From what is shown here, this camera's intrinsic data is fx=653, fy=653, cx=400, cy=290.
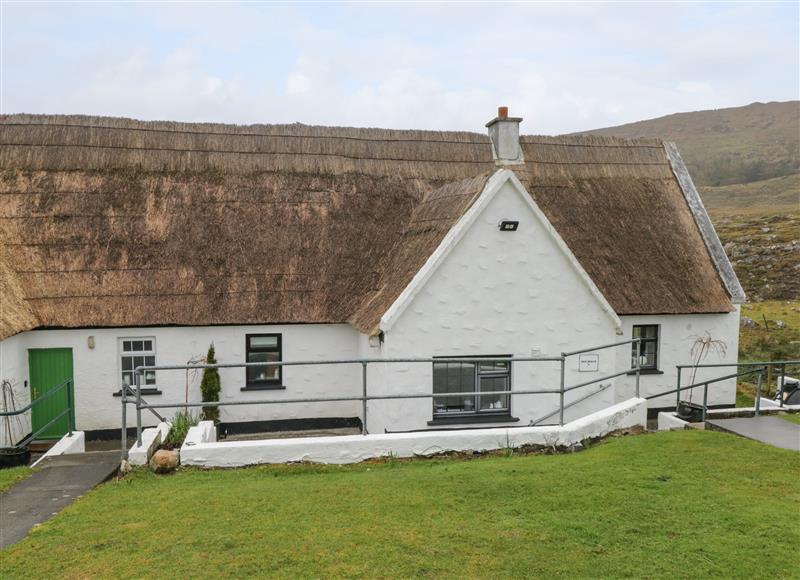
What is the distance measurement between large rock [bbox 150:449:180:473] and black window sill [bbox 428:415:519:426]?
543 centimetres

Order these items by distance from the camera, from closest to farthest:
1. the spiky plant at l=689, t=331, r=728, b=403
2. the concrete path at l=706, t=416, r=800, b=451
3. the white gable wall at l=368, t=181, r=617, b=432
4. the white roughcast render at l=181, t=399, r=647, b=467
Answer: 1. the white roughcast render at l=181, t=399, r=647, b=467
2. the concrete path at l=706, t=416, r=800, b=451
3. the white gable wall at l=368, t=181, r=617, b=432
4. the spiky plant at l=689, t=331, r=728, b=403

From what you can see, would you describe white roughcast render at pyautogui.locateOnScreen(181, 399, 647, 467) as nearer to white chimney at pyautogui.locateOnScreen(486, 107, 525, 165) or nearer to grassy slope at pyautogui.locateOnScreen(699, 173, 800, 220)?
white chimney at pyautogui.locateOnScreen(486, 107, 525, 165)

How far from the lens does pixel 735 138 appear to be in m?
138

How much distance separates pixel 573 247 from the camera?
1816 centimetres

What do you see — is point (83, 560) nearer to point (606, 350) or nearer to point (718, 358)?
point (606, 350)

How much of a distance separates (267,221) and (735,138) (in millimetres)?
145522

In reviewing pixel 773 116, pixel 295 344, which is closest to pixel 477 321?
pixel 295 344

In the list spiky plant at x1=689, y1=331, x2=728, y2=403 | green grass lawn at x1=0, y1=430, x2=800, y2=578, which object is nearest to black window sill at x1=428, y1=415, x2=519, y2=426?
green grass lawn at x1=0, y1=430, x2=800, y2=578

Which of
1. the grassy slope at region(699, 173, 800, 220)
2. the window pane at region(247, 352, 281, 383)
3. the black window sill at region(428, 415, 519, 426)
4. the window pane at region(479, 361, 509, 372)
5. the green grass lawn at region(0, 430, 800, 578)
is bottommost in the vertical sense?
the black window sill at region(428, 415, 519, 426)

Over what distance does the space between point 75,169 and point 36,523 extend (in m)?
11.5

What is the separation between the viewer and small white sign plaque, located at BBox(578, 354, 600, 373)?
47.6ft

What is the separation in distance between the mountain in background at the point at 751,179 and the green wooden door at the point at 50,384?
122ft

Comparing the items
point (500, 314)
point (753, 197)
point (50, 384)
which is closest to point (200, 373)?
point (50, 384)

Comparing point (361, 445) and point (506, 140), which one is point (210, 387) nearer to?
point (361, 445)
